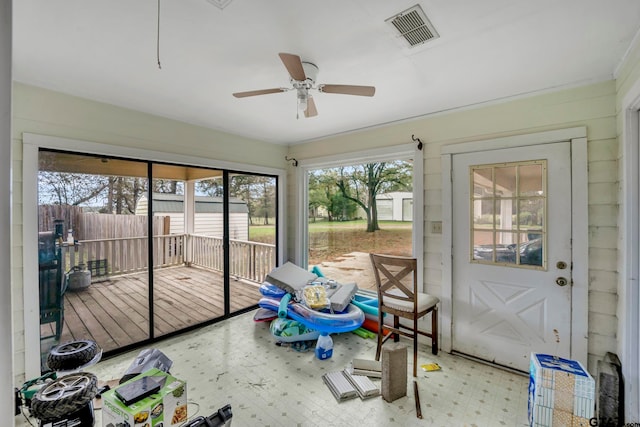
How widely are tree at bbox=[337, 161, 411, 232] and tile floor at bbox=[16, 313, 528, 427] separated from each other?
164 centimetres

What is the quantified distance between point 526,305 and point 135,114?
4.22 meters

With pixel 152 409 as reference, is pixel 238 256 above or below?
above

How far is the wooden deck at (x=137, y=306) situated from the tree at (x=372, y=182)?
2.14 m

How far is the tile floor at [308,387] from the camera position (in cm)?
206

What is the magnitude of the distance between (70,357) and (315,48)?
2.45 meters

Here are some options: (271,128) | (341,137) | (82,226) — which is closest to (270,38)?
(271,128)

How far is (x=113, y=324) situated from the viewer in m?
2.97

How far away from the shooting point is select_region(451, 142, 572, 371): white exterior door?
8.07 feet

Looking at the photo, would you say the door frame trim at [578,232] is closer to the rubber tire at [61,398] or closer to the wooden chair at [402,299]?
the wooden chair at [402,299]

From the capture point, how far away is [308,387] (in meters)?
2.39

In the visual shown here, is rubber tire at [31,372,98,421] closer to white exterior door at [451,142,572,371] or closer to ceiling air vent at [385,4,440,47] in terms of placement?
ceiling air vent at [385,4,440,47]

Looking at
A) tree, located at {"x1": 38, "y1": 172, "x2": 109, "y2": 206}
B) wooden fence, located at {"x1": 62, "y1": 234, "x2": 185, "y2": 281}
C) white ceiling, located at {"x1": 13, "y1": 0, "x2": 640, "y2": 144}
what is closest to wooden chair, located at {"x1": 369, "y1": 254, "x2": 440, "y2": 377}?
white ceiling, located at {"x1": 13, "y1": 0, "x2": 640, "y2": 144}

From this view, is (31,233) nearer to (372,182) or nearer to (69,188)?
(69,188)

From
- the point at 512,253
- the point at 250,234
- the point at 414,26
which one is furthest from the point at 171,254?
the point at 512,253
